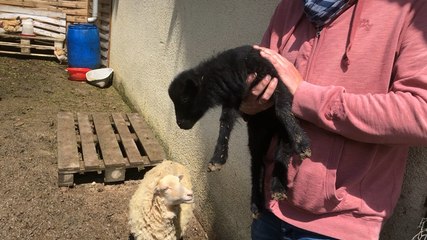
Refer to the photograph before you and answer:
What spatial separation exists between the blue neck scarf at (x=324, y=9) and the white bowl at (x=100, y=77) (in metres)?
6.79

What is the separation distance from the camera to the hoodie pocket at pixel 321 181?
1.42 meters

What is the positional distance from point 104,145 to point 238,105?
327 cm

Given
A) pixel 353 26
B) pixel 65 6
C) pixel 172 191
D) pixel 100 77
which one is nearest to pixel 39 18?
pixel 65 6

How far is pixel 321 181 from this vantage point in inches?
56.4

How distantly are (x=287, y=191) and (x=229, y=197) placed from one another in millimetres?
1972

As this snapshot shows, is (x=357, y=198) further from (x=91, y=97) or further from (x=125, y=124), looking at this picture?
(x=91, y=97)

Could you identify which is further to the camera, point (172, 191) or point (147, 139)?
point (147, 139)

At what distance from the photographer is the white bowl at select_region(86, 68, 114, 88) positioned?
25.6 feet

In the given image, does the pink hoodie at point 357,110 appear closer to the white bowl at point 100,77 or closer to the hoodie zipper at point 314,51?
the hoodie zipper at point 314,51

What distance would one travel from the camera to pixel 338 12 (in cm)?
142

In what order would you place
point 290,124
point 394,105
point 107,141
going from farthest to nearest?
point 107,141 < point 290,124 < point 394,105

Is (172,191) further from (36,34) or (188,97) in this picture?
(36,34)

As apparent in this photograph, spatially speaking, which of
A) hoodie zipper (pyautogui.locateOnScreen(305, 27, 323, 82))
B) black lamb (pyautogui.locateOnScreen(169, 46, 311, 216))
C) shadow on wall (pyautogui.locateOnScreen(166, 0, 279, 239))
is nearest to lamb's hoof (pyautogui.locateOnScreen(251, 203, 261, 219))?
black lamb (pyautogui.locateOnScreen(169, 46, 311, 216))

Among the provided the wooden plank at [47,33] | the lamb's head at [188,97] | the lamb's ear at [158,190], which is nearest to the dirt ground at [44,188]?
the lamb's ear at [158,190]
